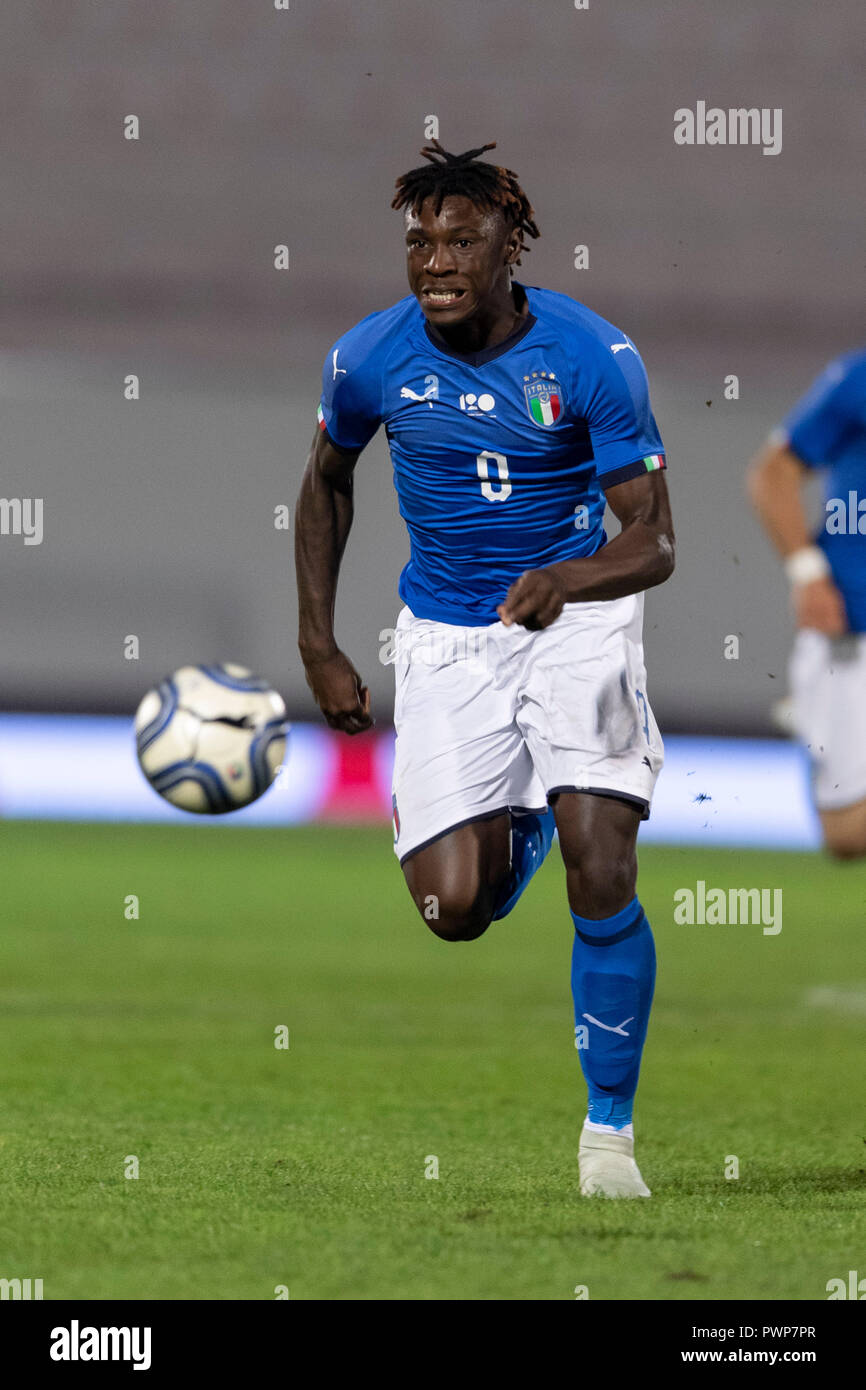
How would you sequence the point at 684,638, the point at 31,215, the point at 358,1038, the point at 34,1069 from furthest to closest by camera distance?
1. the point at 684,638
2. the point at 31,215
3. the point at 358,1038
4. the point at 34,1069

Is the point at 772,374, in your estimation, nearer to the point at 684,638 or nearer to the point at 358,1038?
the point at 684,638

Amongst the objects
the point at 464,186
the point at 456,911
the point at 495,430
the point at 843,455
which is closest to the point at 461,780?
the point at 456,911

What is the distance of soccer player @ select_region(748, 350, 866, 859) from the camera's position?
4.54 meters

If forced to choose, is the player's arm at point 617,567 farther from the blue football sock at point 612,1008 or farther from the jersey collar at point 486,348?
the blue football sock at point 612,1008

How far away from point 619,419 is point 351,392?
723mm

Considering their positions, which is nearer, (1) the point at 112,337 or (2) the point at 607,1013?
(2) the point at 607,1013

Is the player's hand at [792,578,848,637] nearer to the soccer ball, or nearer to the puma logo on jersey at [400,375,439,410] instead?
the puma logo on jersey at [400,375,439,410]

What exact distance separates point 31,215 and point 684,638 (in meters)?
7.31

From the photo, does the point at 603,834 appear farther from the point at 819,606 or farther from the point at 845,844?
the point at 819,606

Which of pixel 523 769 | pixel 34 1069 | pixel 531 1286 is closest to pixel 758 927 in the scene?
pixel 34 1069

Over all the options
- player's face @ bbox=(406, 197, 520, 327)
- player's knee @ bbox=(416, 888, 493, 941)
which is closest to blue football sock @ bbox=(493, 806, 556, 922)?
player's knee @ bbox=(416, 888, 493, 941)

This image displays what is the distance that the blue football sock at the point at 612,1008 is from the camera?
4668 millimetres

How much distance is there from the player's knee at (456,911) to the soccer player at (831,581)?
828mm
